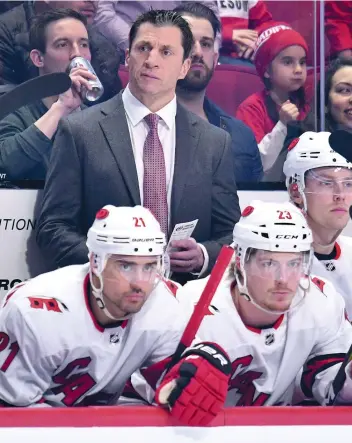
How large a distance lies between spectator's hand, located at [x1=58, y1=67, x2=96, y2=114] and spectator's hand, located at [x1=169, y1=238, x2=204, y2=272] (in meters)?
0.69

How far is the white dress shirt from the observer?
137 inches

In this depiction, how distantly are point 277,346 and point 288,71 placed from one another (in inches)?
51.4

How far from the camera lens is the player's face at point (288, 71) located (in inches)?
157

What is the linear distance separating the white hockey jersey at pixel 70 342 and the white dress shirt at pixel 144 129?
0.54 metres

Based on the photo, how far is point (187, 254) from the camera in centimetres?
333

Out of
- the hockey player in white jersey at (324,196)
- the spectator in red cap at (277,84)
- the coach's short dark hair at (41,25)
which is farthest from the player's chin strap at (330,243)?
the coach's short dark hair at (41,25)

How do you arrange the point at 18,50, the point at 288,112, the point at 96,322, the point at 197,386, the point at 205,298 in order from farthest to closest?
the point at 288,112
the point at 18,50
the point at 96,322
the point at 205,298
the point at 197,386

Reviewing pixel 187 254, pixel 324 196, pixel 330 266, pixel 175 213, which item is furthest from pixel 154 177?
pixel 330 266

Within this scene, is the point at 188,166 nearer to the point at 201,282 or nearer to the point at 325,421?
the point at 201,282

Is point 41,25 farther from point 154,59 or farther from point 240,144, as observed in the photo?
point 240,144

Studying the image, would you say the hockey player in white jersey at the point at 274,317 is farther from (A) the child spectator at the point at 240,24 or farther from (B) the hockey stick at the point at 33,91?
(A) the child spectator at the point at 240,24

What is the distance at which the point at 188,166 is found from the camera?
350cm

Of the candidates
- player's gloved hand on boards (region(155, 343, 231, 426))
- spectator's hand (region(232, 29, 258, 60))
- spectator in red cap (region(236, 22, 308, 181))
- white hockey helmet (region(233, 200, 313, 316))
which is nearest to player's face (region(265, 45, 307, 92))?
spectator in red cap (region(236, 22, 308, 181))

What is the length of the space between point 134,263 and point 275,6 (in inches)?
58.0
